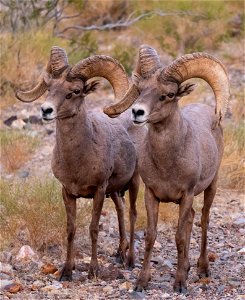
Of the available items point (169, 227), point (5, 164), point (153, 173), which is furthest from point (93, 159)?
point (5, 164)

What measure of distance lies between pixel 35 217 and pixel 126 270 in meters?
1.11

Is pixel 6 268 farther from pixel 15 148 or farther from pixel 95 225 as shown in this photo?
pixel 15 148

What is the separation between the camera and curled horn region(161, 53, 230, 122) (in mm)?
7277

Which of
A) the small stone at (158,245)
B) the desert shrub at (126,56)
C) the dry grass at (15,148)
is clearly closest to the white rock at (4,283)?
the small stone at (158,245)

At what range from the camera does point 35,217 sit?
29.0ft

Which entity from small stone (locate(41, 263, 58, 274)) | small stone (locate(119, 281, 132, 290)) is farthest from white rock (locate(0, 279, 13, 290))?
small stone (locate(119, 281, 132, 290))

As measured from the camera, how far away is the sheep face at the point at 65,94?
7.61 m

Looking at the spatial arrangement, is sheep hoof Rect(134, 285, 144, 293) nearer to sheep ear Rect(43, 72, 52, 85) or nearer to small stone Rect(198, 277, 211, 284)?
small stone Rect(198, 277, 211, 284)

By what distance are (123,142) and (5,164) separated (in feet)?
13.8

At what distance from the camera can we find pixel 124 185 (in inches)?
348

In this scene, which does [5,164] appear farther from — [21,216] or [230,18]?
[230,18]

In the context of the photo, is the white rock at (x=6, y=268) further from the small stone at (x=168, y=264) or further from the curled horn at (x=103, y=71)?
the curled horn at (x=103, y=71)

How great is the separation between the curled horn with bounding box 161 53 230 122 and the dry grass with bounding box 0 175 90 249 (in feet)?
7.75

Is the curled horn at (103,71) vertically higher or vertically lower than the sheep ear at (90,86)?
higher
